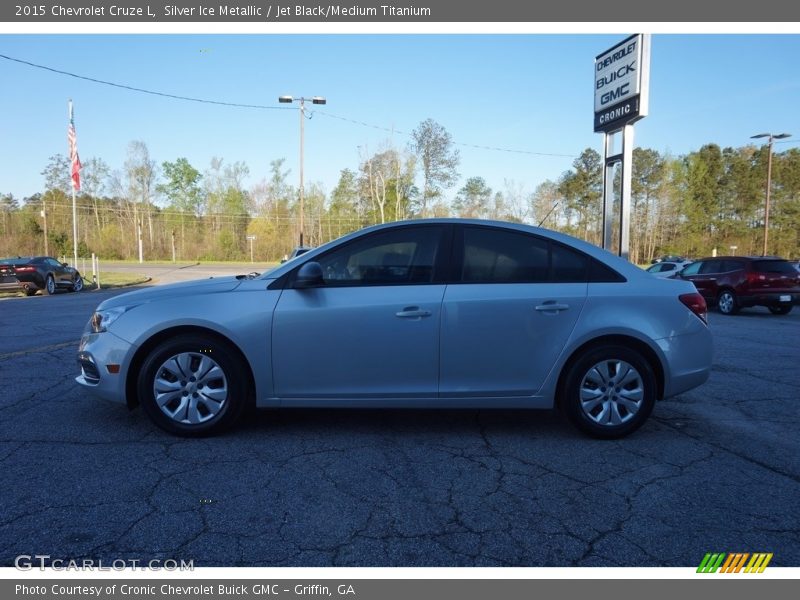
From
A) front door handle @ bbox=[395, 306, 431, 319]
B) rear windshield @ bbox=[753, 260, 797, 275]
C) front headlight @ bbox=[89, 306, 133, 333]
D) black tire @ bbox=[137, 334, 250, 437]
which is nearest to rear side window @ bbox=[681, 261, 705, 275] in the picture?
rear windshield @ bbox=[753, 260, 797, 275]

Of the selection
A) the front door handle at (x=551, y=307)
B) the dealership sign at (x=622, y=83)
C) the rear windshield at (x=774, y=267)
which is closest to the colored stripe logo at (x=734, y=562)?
the front door handle at (x=551, y=307)

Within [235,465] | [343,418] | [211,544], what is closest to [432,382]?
[343,418]

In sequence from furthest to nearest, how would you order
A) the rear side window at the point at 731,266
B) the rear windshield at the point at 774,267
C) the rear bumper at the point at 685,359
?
the rear side window at the point at 731,266 → the rear windshield at the point at 774,267 → the rear bumper at the point at 685,359

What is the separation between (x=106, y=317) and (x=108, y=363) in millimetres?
364

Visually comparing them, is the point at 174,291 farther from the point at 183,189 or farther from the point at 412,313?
the point at 183,189

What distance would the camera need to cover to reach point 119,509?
2.99 meters

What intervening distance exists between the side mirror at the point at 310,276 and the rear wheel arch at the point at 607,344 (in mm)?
1958

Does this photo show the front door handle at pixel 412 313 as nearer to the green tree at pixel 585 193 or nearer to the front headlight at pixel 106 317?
the front headlight at pixel 106 317

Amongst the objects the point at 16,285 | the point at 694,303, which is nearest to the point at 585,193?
the point at 16,285

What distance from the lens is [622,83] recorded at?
509 inches

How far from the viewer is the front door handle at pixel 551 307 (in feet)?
13.5

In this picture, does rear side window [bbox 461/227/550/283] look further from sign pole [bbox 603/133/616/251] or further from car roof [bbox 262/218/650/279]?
sign pole [bbox 603/133/616/251]

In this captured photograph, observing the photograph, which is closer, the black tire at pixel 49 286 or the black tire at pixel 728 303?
the black tire at pixel 728 303

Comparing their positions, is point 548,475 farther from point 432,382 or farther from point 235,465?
point 235,465
